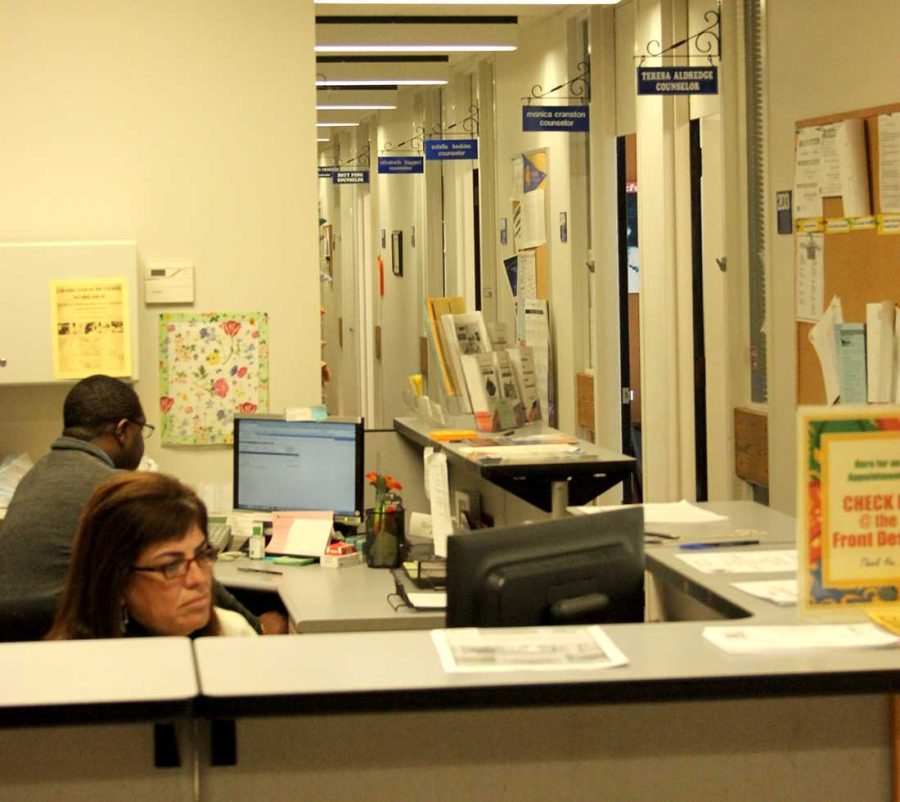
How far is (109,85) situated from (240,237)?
0.77 meters

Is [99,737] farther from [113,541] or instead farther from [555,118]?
Answer: [555,118]

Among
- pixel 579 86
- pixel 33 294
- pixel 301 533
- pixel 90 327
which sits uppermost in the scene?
pixel 579 86

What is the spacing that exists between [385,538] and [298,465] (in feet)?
1.81

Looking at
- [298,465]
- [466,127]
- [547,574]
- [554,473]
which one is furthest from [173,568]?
[466,127]

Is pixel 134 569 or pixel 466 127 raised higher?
pixel 466 127

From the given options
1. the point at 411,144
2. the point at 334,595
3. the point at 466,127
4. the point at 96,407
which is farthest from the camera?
the point at 411,144

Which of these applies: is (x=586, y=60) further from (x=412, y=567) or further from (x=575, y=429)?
(x=412, y=567)

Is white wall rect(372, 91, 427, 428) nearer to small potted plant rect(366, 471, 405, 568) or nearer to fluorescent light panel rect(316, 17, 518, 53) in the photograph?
fluorescent light panel rect(316, 17, 518, 53)

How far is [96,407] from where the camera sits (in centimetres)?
464

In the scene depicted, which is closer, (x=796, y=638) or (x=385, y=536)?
(x=796, y=638)

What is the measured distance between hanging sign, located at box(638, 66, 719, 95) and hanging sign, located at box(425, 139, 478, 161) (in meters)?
4.57

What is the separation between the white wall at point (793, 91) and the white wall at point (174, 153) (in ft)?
6.61

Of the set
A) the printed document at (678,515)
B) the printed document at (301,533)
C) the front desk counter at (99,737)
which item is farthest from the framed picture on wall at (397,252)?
the front desk counter at (99,737)

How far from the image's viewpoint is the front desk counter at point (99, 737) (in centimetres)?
180
